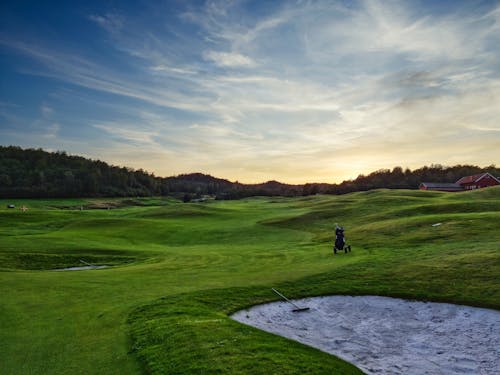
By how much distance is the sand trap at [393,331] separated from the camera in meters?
10.9

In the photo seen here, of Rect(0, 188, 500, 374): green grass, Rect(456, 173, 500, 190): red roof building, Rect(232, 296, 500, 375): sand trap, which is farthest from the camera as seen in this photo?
Rect(456, 173, 500, 190): red roof building

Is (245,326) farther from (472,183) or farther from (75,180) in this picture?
(75,180)

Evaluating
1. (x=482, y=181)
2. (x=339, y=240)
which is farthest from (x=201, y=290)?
(x=482, y=181)

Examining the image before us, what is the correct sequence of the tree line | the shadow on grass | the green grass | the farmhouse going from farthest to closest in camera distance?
the tree line
the farmhouse
the green grass
the shadow on grass

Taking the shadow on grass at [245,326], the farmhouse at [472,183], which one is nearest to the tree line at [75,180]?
the farmhouse at [472,183]

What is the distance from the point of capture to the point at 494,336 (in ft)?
41.2

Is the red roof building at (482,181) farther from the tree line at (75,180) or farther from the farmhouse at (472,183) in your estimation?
the tree line at (75,180)

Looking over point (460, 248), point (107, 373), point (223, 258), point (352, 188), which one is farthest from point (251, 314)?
point (352, 188)

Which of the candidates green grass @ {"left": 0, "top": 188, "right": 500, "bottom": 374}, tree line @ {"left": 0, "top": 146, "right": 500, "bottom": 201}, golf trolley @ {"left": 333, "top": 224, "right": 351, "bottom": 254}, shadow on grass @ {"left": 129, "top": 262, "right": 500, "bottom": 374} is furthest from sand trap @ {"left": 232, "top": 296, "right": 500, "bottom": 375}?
tree line @ {"left": 0, "top": 146, "right": 500, "bottom": 201}

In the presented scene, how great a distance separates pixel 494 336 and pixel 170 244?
38261 mm

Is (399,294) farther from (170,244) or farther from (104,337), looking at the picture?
(170,244)

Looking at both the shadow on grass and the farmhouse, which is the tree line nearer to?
the farmhouse

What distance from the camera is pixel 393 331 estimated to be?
45.0ft

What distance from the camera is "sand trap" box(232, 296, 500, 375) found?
35.9 ft
